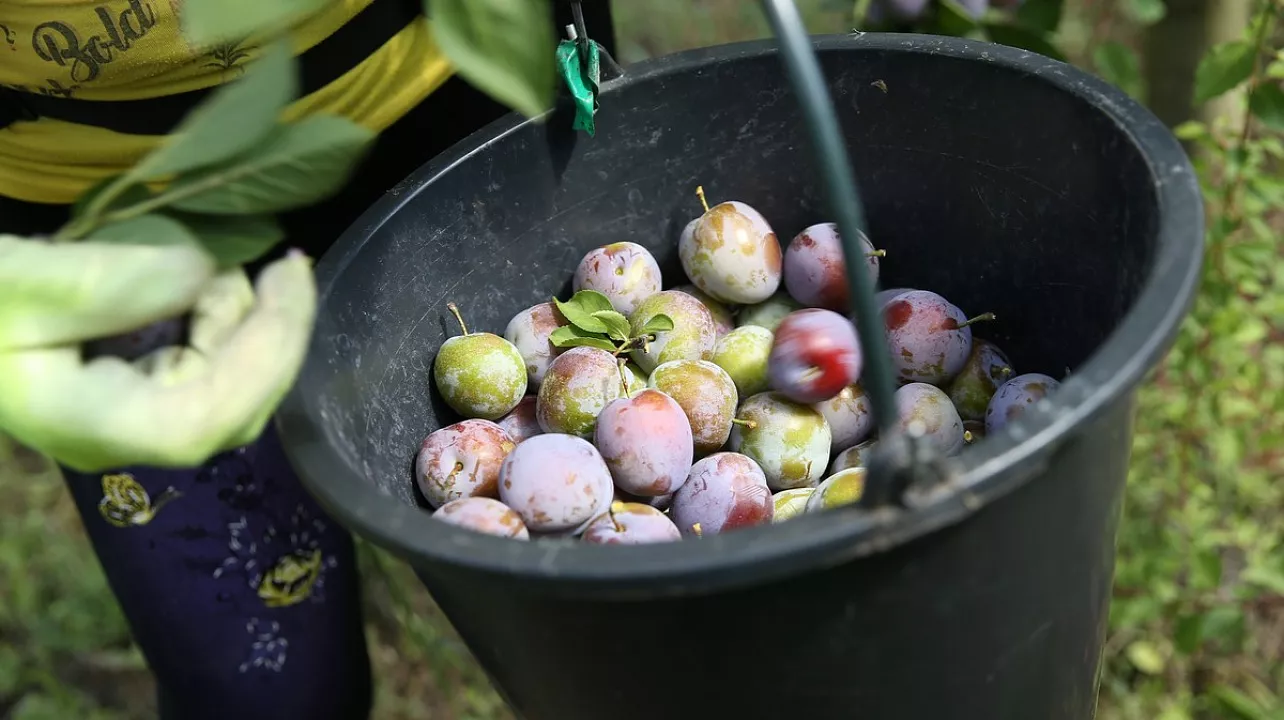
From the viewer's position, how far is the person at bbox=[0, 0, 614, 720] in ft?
2.84

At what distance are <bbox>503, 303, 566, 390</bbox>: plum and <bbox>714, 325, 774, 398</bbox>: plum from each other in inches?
5.6

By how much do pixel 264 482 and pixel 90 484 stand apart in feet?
0.50

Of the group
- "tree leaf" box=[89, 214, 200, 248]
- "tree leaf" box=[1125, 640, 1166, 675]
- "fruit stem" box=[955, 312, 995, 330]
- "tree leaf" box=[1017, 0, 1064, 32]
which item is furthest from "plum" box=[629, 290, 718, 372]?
"tree leaf" box=[1125, 640, 1166, 675]

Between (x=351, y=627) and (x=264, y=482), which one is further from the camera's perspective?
(x=351, y=627)

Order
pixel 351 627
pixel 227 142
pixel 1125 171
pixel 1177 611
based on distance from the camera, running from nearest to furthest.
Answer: pixel 227 142 < pixel 1125 171 < pixel 351 627 < pixel 1177 611

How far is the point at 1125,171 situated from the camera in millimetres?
748

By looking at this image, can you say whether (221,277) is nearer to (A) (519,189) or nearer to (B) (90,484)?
(A) (519,189)

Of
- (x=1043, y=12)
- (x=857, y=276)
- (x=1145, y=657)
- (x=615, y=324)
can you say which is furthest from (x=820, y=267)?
(x=1145, y=657)

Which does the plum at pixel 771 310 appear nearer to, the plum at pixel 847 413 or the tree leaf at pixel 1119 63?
the plum at pixel 847 413

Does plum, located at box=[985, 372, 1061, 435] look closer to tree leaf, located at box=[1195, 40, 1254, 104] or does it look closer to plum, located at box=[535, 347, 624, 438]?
plum, located at box=[535, 347, 624, 438]

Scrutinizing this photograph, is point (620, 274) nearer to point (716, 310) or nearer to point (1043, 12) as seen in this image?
point (716, 310)

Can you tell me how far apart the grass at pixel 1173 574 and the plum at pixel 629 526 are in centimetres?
73

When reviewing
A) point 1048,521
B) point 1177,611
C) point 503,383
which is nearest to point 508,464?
point 503,383

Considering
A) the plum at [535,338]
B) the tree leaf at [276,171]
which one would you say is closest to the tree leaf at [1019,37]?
the plum at [535,338]
